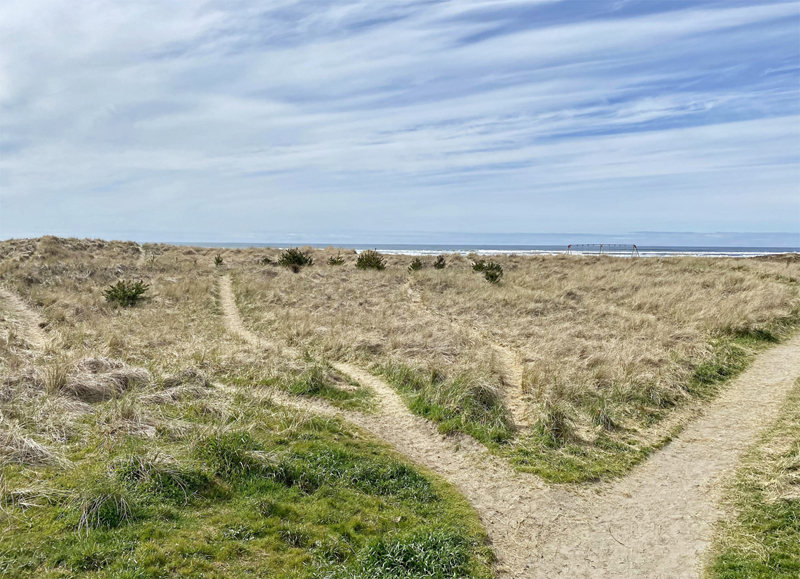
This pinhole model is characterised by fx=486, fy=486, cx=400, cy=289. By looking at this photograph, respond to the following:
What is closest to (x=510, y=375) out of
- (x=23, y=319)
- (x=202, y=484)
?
(x=202, y=484)

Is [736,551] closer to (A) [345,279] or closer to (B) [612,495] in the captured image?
(B) [612,495]

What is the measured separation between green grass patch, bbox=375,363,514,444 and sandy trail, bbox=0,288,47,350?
10360mm

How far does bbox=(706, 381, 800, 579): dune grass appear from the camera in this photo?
5266 mm

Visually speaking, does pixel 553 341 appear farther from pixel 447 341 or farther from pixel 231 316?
pixel 231 316

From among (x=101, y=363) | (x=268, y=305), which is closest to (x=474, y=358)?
(x=101, y=363)

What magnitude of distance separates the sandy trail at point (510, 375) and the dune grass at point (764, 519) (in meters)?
3.53

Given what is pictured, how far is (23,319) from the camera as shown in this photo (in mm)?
17172

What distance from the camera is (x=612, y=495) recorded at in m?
7.03

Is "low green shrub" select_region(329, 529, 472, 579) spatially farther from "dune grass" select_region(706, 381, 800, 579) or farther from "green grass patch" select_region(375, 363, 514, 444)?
"green grass patch" select_region(375, 363, 514, 444)

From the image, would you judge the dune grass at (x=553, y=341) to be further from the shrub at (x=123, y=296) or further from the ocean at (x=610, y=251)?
the ocean at (x=610, y=251)

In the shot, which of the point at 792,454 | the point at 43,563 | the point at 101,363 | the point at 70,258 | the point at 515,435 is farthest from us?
the point at 70,258

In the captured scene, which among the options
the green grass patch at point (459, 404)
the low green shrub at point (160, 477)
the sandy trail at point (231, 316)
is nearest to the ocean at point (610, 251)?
the sandy trail at point (231, 316)

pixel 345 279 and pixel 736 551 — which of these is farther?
pixel 345 279

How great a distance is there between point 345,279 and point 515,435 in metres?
21.0
